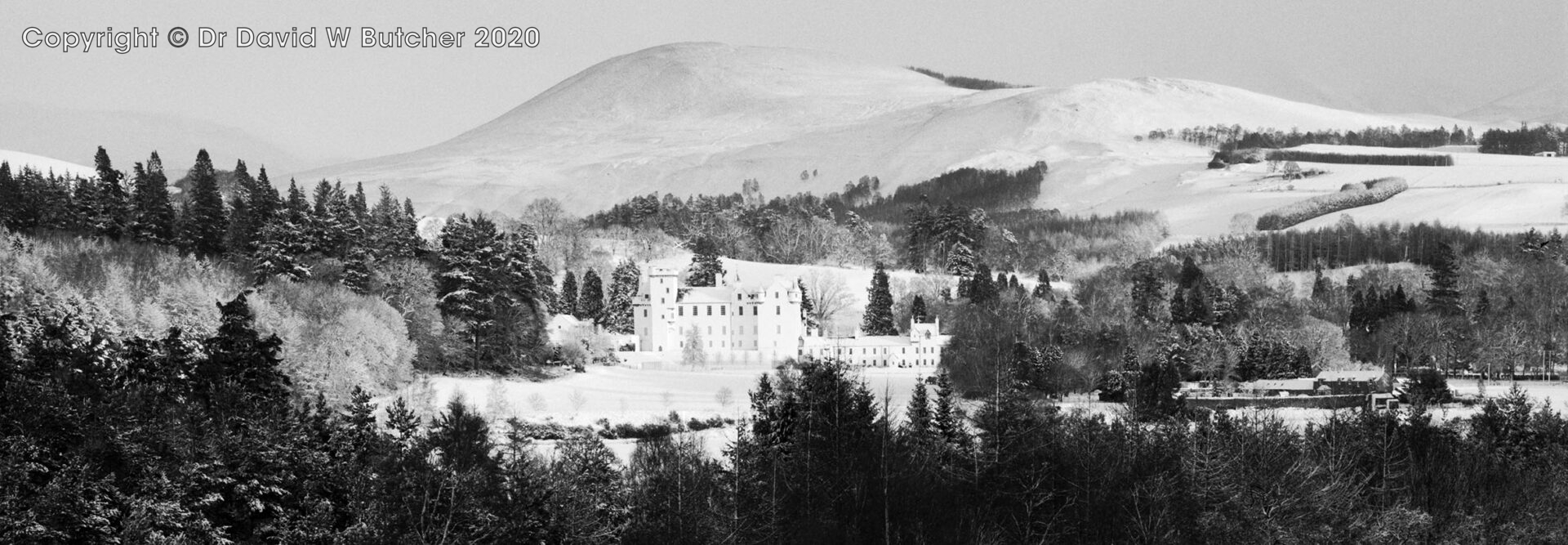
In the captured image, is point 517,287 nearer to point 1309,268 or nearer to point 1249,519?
point 1249,519

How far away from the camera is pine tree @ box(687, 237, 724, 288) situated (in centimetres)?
10375

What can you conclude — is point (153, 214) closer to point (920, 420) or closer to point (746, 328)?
point (746, 328)

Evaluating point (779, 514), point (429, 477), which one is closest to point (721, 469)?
point (779, 514)

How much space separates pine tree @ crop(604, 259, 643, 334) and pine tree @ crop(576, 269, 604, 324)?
2.04 feet

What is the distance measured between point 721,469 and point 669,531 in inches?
281

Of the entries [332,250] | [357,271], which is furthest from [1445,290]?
[332,250]

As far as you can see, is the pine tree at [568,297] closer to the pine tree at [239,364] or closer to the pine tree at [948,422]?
the pine tree at [948,422]

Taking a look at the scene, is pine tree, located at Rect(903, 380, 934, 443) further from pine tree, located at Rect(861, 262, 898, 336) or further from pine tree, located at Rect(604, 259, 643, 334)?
pine tree, located at Rect(861, 262, 898, 336)

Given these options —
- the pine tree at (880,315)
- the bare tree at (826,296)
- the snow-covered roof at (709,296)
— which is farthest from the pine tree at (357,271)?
the bare tree at (826,296)

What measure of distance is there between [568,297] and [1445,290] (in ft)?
163

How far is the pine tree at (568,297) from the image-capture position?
320 ft

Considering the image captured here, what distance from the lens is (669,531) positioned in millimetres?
32969

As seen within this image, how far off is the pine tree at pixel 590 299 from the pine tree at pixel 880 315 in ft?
49.7

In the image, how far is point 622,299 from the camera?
9669 centimetres
